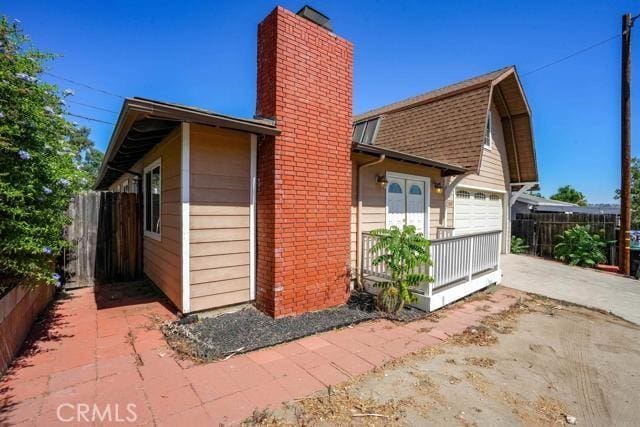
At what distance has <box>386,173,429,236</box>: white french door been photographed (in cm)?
689

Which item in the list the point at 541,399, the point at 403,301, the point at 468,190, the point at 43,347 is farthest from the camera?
the point at 468,190

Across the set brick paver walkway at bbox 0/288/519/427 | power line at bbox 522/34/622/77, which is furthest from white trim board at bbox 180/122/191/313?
power line at bbox 522/34/622/77

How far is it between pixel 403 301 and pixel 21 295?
5228 millimetres

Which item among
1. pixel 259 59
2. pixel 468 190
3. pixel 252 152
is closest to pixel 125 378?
pixel 252 152

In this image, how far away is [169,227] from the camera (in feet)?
15.9

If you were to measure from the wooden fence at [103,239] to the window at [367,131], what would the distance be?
7.77m

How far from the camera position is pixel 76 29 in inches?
341

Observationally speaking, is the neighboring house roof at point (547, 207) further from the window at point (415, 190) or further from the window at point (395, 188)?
the window at point (395, 188)

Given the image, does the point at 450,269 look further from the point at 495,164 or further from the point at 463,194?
the point at 495,164

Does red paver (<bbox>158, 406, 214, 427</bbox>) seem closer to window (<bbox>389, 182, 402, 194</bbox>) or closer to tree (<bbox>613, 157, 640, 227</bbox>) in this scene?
window (<bbox>389, 182, 402, 194</bbox>)

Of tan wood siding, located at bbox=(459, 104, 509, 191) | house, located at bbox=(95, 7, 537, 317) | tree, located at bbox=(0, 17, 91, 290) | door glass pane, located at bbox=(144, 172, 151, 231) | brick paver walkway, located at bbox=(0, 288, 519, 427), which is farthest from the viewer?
tan wood siding, located at bbox=(459, 104, 509, 191)

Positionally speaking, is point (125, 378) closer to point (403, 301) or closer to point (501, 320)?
point (403, 301)

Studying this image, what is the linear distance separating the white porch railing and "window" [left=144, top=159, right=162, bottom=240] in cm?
404

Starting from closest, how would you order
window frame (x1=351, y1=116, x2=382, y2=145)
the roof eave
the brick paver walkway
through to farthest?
1. the brick paver walkway
2. the roof eave
3. window frame (x1=351, y1=116, x2=382, y2=145)
